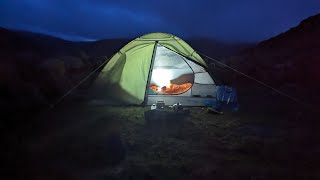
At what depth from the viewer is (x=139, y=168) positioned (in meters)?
4.77

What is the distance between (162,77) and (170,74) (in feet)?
0.98

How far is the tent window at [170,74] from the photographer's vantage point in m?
10.1

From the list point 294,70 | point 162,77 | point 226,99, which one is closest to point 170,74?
point 162,77

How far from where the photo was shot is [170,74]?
10.4 metres

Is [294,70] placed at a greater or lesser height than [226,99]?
greater

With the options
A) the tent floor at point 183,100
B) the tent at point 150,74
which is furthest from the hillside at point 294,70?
the tent at point 150,74

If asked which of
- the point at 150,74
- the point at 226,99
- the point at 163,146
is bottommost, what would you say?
the point at 163,146

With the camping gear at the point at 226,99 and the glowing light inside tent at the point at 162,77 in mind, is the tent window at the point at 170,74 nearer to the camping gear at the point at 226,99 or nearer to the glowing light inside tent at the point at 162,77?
the glowing light inside tent at the point at 162,77

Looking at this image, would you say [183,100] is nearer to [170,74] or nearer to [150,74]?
[170,74]

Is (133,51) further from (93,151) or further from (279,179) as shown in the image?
(279,179)

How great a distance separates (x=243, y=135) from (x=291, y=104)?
405 cm

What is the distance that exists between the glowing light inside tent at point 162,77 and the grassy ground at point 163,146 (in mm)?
1758

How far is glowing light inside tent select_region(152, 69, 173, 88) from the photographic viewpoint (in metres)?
10.4

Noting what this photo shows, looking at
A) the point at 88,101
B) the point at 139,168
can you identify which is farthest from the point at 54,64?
the point at 139,168
